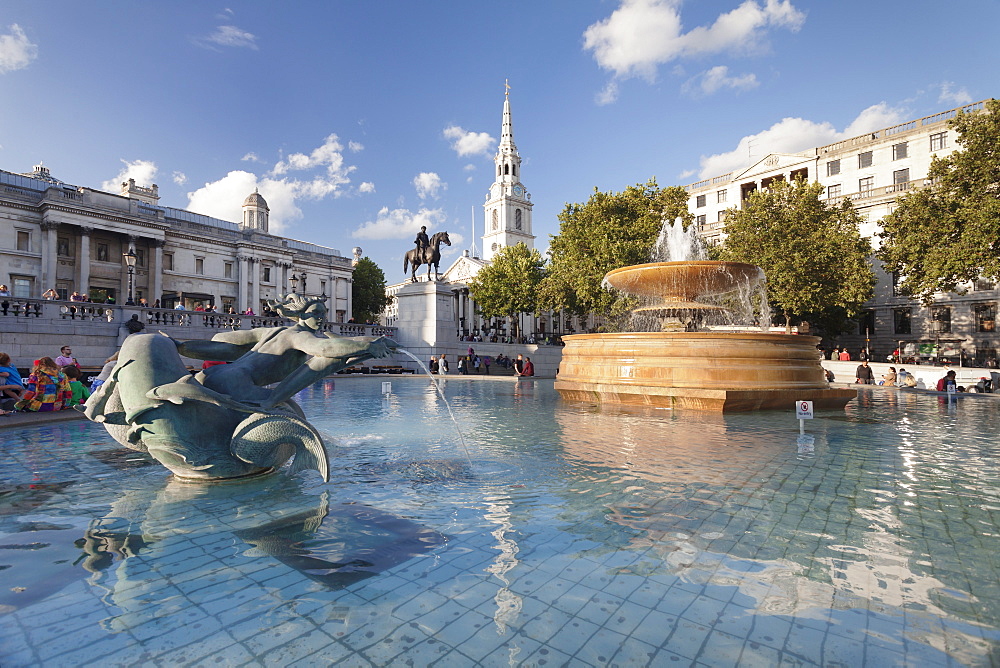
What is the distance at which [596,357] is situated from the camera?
1272 cm

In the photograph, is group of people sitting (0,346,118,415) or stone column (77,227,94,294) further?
stone column (77,227,94,294)

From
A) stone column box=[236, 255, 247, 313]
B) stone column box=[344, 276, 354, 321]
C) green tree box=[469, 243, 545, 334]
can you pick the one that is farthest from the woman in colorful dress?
stone column box=[344, 276, 354, 321]

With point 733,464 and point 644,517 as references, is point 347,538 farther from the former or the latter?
point 733,464

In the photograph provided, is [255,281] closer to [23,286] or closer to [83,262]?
[83,262]

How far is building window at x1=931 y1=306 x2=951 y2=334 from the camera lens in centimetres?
3862

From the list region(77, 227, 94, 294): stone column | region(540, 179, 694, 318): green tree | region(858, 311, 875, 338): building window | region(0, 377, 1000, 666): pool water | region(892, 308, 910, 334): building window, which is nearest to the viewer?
region(0, 377, 1000, 666): pool water

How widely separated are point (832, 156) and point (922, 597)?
177 ft

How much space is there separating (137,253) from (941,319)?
68.5 metres

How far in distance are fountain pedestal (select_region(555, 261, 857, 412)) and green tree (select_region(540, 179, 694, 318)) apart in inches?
837

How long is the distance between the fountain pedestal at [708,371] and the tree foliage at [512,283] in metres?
35.3

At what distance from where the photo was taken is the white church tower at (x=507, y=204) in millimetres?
96375

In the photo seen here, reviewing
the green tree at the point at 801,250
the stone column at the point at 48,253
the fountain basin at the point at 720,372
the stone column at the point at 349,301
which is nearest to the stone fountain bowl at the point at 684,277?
the fountain basin at the point at 720,372

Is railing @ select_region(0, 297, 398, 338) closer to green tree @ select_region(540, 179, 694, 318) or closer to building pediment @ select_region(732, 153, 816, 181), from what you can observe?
green tree @ select_region(540, 179, 694, 318)

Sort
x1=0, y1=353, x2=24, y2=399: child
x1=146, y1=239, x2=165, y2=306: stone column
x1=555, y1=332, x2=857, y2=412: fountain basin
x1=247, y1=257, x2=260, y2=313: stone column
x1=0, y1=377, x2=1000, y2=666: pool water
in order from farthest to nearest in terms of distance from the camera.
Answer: x1=247, y1=257, x2=260, y2=313: stone column, x1=146, y1=239, x2=165, y2=306: stone column, x1=555, y1=332, x2=857, y2=412: fountain basin, x1=0, y1=353, x2=24, y2=399: child, x1=0, y1=377, x2=1000, y2=666: pool water
